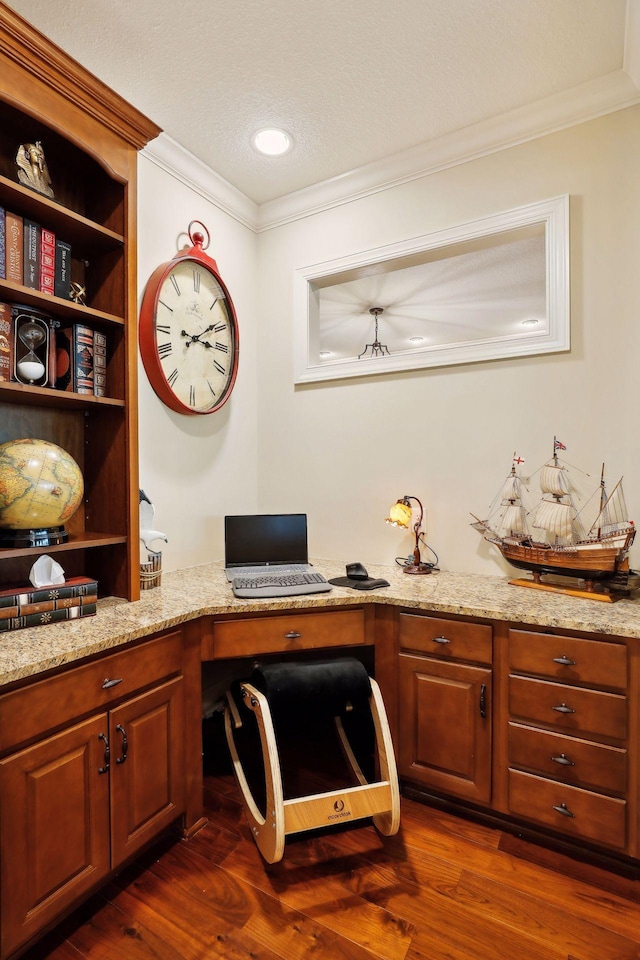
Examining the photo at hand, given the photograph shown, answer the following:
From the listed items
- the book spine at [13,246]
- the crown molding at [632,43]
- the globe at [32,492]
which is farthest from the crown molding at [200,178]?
the crown molding at [632,43]

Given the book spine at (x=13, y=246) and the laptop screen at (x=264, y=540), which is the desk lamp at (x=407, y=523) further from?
the book spine at (x=13, y=246)

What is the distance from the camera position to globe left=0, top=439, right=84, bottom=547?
1.59m

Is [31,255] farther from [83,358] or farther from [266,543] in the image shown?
[266,543]

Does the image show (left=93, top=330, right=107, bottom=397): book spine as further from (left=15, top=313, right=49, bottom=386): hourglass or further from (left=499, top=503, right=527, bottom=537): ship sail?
(left=499, top=503, right=527, bottom=537): ship sail

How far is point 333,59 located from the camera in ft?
6.41

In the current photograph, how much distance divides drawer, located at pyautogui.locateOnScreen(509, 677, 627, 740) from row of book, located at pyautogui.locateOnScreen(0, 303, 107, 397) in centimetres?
190

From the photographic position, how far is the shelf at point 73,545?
1568 millimetres

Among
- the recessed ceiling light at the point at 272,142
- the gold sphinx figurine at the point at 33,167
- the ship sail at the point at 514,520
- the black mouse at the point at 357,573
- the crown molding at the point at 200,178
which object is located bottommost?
the black mouse at the point at 357,573

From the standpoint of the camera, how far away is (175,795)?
178cm

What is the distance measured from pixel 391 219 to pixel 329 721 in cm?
263

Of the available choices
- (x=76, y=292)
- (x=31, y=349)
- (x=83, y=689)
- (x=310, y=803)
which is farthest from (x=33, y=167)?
(x=310, y=803)

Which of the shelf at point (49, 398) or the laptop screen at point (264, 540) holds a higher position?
the shelf at point (49, 398)

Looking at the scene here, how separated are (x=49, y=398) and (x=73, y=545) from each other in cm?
52

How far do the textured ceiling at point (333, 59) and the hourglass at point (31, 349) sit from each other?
1.09 m
